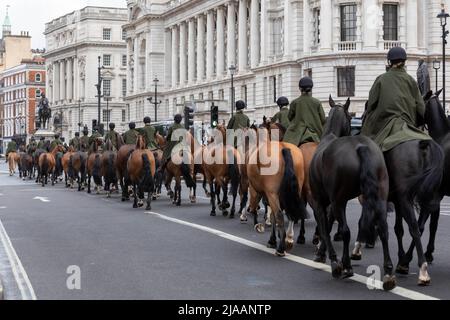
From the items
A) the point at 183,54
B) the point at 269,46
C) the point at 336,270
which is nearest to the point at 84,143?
the point at 336,270

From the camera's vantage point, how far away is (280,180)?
12.0m

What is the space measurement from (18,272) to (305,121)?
212 inches

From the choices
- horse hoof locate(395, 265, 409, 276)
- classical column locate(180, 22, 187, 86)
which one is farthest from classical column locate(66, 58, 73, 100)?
horse hoof locate(395, 265, 409, 276)

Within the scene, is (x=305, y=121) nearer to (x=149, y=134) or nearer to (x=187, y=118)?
(x=149, y=134)

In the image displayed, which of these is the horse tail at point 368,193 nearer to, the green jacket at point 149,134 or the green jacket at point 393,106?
the green jacket at point 393,106

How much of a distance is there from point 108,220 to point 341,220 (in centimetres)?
917

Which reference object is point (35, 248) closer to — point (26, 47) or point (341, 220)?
point (341, 220)

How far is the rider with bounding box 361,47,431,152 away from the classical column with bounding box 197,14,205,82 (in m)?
90.1

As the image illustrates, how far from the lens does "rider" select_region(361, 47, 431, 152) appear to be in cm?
1005

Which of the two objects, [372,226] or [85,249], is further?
[85,249]

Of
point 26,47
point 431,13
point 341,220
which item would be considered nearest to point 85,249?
point 341,220
